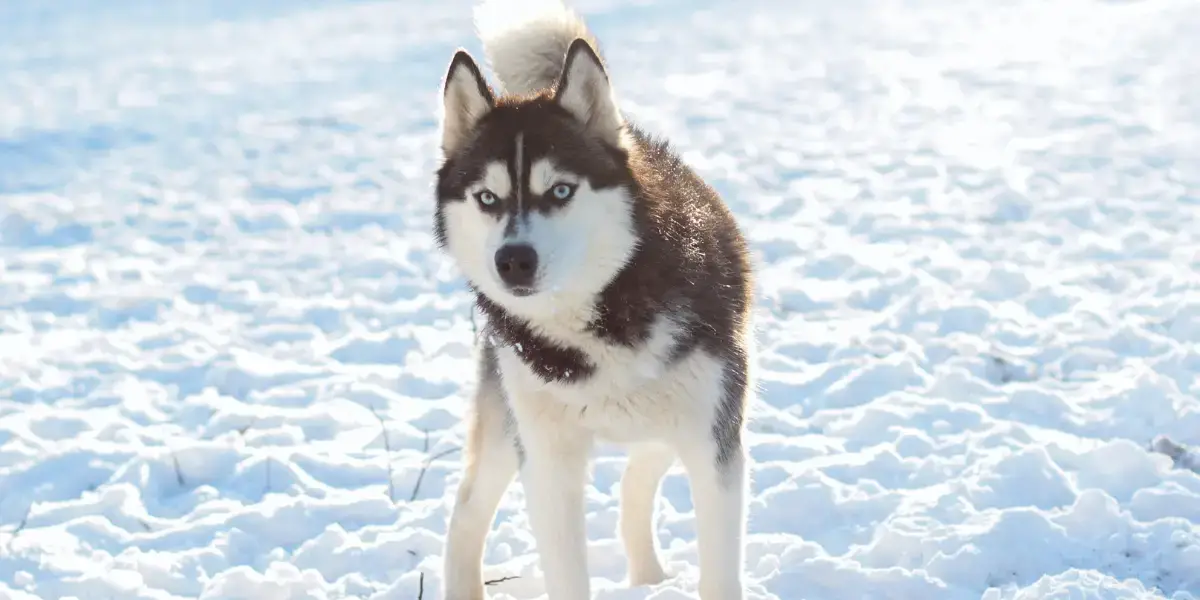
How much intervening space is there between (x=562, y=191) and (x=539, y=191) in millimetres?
58

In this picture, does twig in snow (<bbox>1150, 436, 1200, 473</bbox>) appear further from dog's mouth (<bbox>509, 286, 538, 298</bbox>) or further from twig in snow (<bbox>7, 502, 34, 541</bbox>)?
twig in snow (<bbox>7, 502, 34, 541</bbox>)

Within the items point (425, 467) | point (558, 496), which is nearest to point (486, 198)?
point (558, 496)

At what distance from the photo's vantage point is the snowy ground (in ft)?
11.8

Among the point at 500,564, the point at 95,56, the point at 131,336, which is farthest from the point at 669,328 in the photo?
the point at 95,56

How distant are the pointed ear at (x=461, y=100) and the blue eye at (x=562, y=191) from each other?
13.7 inches

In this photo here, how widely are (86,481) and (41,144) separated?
6.49 metres

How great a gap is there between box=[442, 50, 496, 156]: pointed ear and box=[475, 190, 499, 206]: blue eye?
0.83 feet

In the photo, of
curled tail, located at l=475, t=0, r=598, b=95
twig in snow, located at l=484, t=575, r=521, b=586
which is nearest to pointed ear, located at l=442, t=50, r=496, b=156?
curled tail, located at l=475, t=0, r=598, b=95

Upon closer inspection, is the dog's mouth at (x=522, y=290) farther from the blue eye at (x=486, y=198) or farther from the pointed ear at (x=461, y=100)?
the pointed ear at (x=461, y=100)

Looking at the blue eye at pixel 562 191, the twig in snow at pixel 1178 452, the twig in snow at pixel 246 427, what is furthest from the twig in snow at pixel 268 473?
the twig in snow at pixel 1178 452

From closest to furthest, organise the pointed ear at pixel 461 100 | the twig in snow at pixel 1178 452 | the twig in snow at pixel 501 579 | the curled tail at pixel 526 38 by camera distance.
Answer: the pointed ear at pixel 461 100
the curled tail at pixel 526 38
the twig in snow at pixel 501 579
the twig in snow at pixel 1178 452

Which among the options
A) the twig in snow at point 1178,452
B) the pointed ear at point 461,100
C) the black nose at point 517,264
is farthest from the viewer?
the twig in snow at point 1178,452

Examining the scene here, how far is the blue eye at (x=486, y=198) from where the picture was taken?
279cm

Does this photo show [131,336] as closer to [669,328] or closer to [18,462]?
[18,462]
